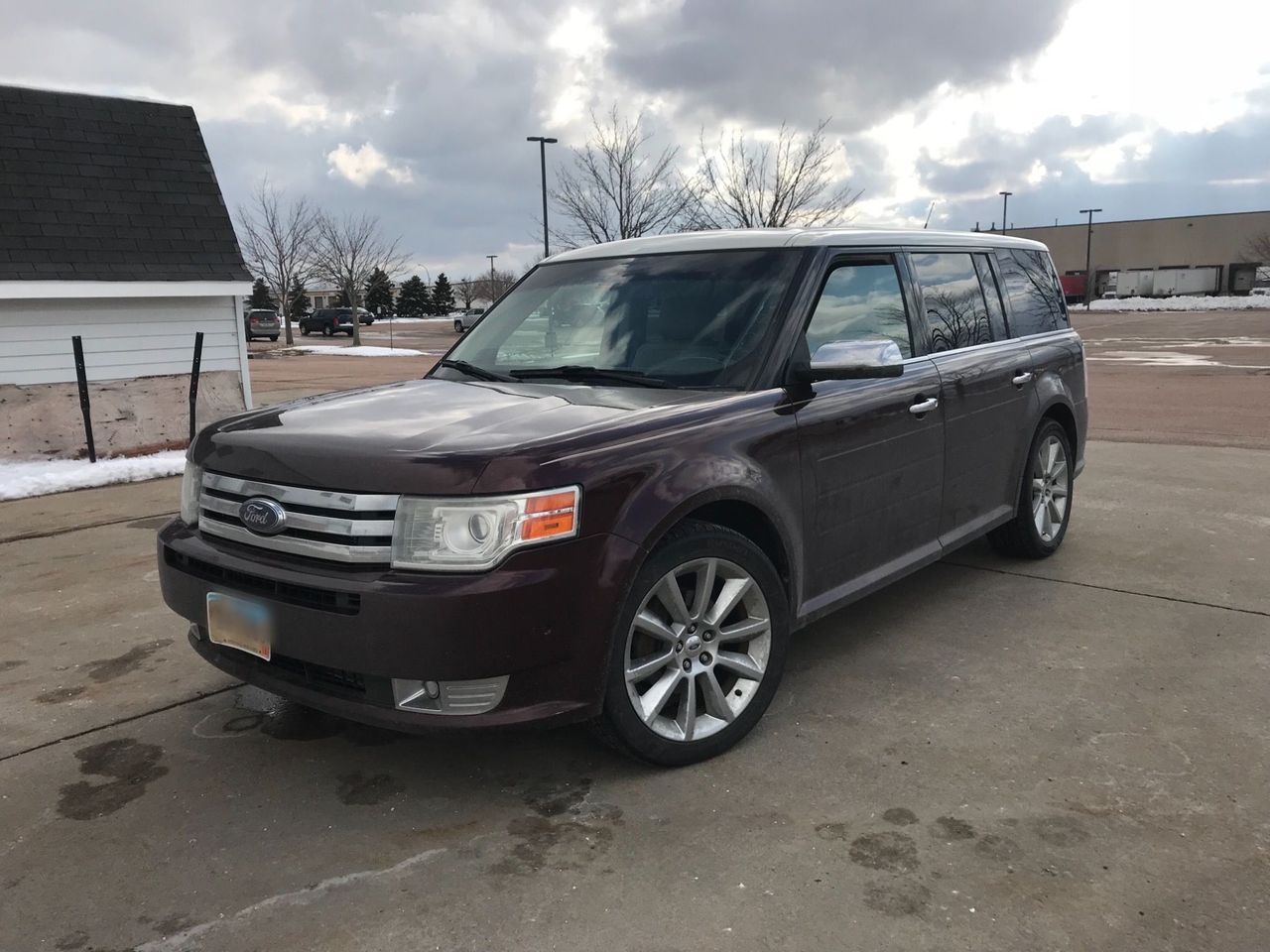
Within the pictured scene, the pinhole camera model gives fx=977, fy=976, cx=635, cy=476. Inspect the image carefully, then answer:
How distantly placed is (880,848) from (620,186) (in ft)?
81.2

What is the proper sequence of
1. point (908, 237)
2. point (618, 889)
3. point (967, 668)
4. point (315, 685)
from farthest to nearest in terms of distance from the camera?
point (908, 237), point (967, 668), point (315, 685), point (618, 889)

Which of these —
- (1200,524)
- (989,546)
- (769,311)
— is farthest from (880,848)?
(1200,524)

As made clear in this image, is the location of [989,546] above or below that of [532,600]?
below

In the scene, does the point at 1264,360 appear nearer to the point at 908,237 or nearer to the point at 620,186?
the point at 620,186

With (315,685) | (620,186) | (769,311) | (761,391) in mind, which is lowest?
(315,685)

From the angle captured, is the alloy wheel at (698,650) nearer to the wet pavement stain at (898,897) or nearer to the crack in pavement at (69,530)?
the wet pavement stain at (898,897)

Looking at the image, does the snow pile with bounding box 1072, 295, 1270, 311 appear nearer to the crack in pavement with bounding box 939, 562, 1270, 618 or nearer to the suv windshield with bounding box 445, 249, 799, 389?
the crack in pavement with bounding box 939, 562, 1270, 618

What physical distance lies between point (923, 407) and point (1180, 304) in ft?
239

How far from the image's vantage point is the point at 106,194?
1169 centimetres

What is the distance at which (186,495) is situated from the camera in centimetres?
357

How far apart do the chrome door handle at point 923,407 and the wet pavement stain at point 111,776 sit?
10.6 ft

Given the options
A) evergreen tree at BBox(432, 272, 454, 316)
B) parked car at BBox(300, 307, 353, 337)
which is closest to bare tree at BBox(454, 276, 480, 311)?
evergreen tree at BBox(432, 272, 454, 316)

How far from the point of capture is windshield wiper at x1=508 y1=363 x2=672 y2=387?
376cm

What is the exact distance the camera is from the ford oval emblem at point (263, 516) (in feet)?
9.86
